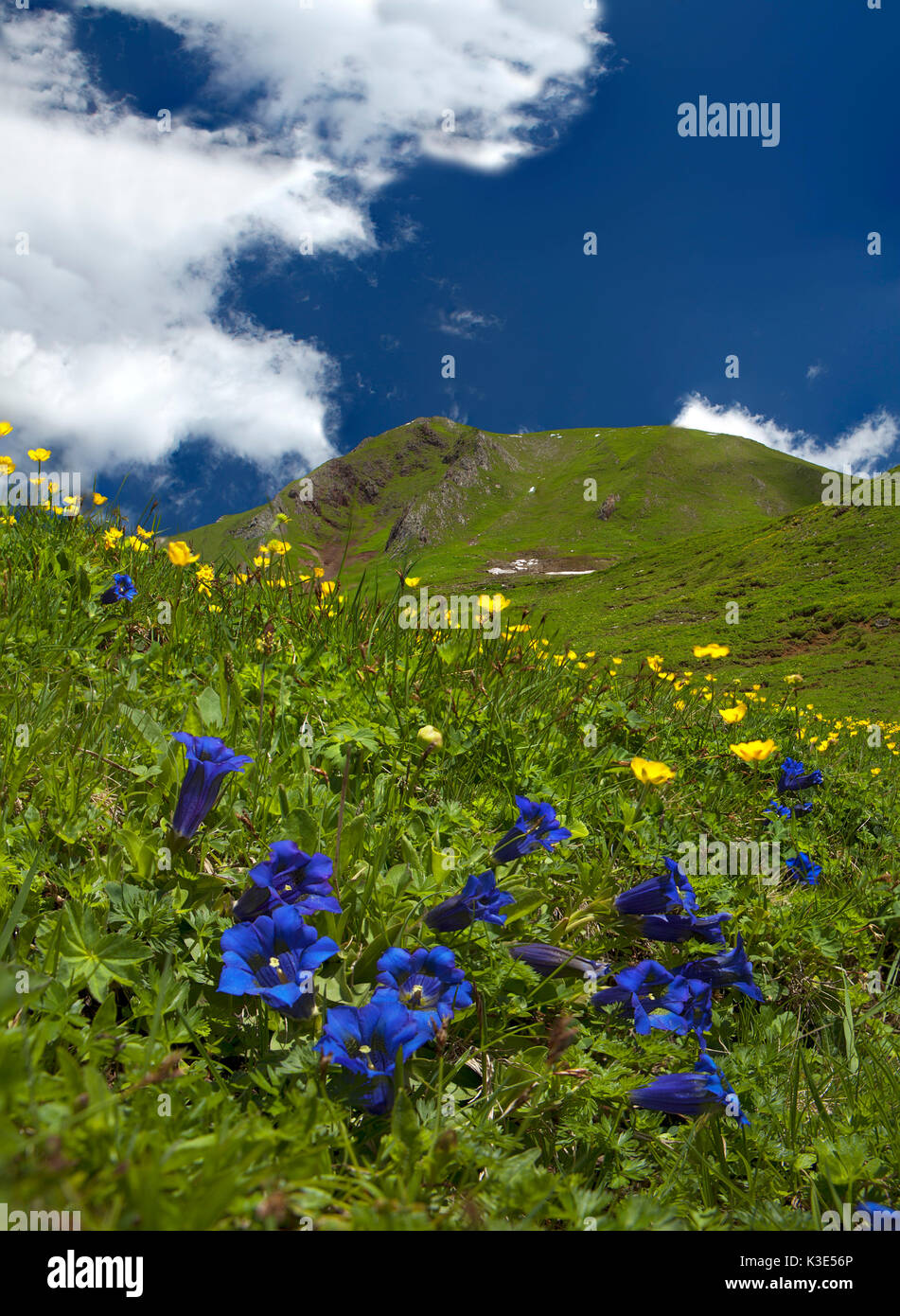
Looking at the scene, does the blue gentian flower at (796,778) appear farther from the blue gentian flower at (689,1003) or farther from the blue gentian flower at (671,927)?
the blue gentian flower at (689,1003)

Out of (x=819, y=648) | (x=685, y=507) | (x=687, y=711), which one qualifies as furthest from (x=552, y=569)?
(x=687, y=711)

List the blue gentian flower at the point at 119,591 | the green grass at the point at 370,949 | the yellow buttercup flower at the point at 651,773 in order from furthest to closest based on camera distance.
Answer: the blue gentian flower at the point at 119,591 < the yellow buttercup flower at the point at 651,773 < the green grass at the point at 370,949

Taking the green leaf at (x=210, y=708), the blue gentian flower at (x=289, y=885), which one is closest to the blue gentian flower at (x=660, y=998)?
the blue gentian flower at (x=289, y=885)

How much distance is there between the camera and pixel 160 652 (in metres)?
3.87

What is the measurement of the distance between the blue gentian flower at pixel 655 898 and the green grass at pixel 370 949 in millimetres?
77

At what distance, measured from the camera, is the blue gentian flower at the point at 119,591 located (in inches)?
172

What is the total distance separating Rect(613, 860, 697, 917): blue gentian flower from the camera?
2.29 meters

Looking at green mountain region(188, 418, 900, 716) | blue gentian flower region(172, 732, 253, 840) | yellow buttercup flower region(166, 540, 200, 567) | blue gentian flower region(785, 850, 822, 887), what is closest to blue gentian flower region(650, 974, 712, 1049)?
blue gentian flower region(172, 732, 253, 840)

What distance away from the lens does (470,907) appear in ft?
6.26

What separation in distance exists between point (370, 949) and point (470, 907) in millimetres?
323

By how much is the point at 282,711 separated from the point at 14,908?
160 centimetres

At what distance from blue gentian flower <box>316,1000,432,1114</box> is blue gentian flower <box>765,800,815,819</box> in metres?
3.50

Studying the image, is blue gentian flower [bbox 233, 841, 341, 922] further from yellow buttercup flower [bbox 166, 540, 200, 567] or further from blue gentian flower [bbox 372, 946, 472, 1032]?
yellow buttercup flower [bbox 166, 540, 200, 567]

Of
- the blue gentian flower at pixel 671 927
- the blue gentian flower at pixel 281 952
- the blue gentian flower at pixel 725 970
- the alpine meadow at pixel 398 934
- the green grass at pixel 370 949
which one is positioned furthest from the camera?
the blue gentian flower at pixel 671 927
